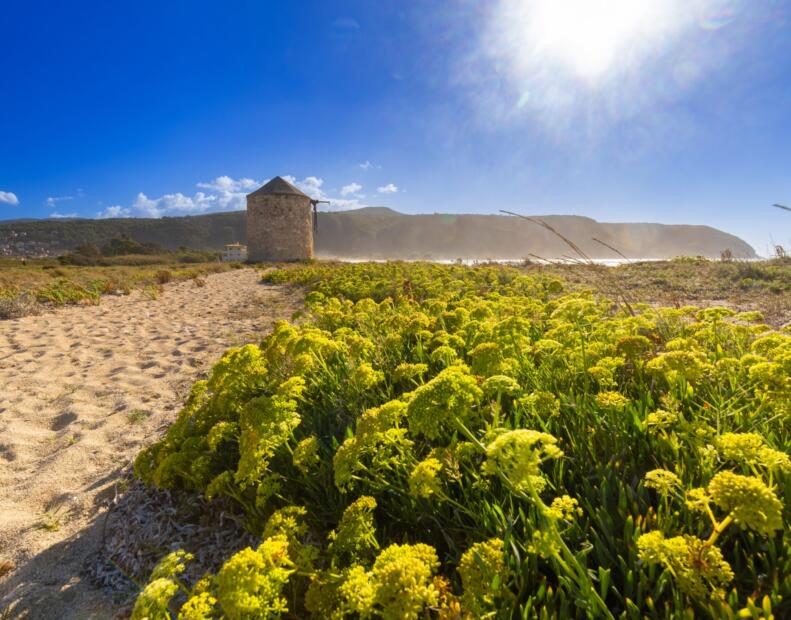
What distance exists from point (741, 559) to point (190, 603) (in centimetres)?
216

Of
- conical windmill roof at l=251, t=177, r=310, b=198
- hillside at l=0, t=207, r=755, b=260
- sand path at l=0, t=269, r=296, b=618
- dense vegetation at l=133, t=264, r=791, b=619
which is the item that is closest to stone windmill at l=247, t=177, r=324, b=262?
conical windmill roof at l=251, t=177, r=310, b=198

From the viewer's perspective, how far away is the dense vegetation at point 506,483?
137cm

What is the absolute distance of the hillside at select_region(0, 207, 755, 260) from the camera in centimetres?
9438

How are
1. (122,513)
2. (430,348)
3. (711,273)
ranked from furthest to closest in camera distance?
(711,273) < (430,348) < (122,513)

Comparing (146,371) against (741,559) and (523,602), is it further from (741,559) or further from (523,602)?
Result: (741,559)

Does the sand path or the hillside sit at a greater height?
the hillside

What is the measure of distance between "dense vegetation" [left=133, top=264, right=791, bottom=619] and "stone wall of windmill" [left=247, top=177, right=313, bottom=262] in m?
33.4

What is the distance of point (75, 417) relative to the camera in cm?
483

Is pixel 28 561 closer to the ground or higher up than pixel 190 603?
closer to the ground

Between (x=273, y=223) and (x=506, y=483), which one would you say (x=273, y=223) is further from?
(x=506, y=483)

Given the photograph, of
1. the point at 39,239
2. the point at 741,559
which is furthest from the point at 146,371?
the point at 39,239

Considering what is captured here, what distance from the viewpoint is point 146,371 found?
6391mm

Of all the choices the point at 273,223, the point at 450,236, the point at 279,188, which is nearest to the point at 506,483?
the point at 273,223

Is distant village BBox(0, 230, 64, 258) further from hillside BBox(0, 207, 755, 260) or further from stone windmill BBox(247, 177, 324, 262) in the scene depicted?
stone windmill BBox(247, 177, 324, 262)
